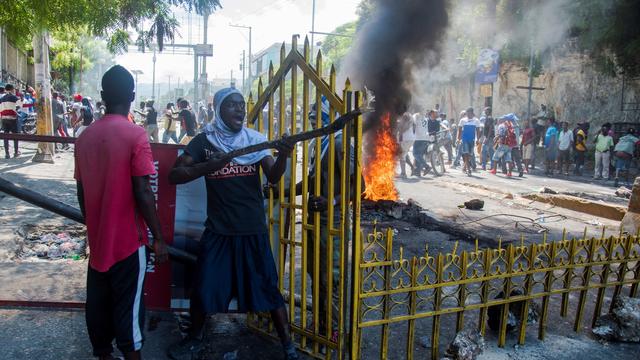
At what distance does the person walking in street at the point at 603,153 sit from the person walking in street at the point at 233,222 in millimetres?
14918

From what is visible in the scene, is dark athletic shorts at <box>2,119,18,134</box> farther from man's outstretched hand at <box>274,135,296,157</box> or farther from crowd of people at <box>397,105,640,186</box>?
man's outstretched hand at <box>274,135,296,157</box>

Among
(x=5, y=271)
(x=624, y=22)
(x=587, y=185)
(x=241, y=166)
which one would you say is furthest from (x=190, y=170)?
(x=624, y=22)

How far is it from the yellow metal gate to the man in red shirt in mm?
848

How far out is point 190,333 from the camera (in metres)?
3.29

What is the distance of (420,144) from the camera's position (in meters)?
14.6

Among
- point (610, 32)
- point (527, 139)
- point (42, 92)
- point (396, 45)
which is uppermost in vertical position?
point (610, 32)

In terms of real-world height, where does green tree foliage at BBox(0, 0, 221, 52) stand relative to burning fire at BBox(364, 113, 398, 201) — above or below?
above

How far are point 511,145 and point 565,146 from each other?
2369mm

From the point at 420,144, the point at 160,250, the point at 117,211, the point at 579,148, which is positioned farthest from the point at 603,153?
the point at 117,211

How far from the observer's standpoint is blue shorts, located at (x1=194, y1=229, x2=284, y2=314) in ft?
10.2

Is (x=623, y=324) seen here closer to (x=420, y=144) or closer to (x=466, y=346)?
(x=466, y=346)

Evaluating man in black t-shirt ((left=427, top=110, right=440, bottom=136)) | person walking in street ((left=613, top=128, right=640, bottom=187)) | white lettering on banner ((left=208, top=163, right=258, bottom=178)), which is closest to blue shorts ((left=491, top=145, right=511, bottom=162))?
man in black t-shirt ((left=427, top=110, right=440, bottom=136))


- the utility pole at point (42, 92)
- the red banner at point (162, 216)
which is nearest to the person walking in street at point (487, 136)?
the utility pole at point (42, 92)

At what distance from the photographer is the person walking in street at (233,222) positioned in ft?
10.1
